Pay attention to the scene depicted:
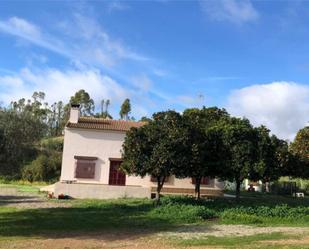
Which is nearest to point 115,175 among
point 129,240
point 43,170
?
point 43,170

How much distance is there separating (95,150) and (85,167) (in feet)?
4.49

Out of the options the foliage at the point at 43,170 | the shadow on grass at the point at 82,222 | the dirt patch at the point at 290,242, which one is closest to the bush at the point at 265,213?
the shadow on grass at the point at 82,222

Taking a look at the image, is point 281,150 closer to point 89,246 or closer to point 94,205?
point 94,205

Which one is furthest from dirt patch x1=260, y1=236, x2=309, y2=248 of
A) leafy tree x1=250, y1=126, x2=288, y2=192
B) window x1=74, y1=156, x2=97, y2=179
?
window x1=74, y1=156, x2=97, y2=179

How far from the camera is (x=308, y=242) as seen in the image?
48.3ft

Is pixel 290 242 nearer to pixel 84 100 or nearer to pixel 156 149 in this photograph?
pixel 156 149

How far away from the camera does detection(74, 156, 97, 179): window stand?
113 ft

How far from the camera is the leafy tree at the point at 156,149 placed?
24922 mm

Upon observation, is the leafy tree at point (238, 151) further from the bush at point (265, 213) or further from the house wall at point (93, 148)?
the house wall at point (93, 148)

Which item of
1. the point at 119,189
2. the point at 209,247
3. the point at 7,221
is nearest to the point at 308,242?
the point at 209,247

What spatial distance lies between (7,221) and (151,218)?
5.84 m

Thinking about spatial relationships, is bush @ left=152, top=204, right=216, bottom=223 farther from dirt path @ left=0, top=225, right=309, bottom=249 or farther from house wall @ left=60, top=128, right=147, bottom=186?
house wall @ left=60, top=128, right=147, bottom=186

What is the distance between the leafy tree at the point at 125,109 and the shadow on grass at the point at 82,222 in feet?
177

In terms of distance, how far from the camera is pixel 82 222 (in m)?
19.2
